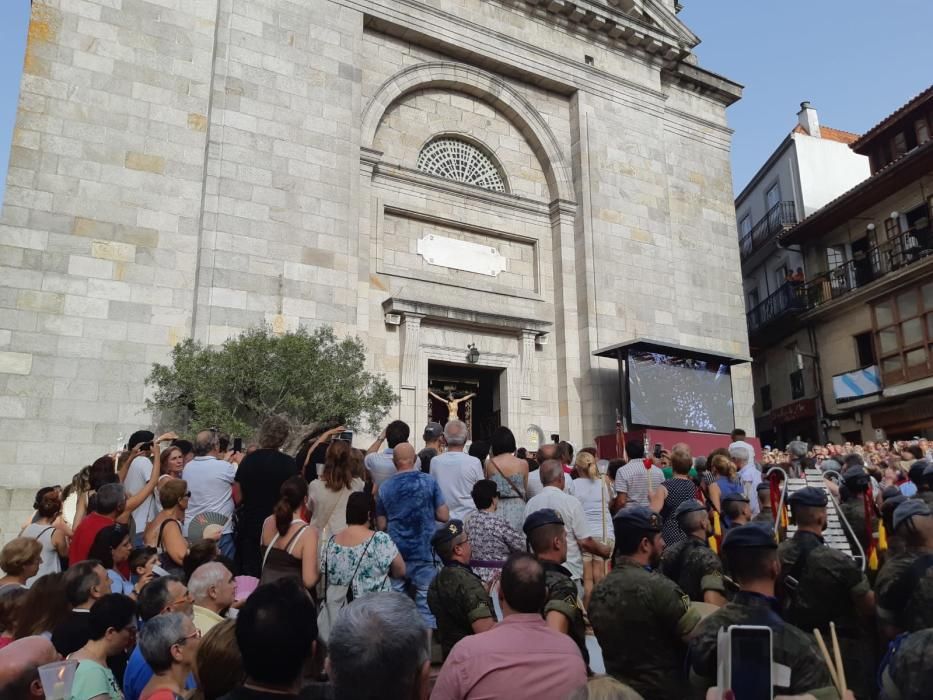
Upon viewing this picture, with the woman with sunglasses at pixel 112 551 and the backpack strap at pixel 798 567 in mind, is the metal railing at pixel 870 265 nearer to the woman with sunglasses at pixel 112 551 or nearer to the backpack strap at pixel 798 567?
the backpack strap at pixel 798 567

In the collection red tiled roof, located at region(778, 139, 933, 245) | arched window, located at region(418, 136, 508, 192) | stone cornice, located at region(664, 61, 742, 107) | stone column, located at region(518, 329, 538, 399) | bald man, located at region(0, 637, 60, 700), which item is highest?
stone cornice, located at region(664, 61, 742, 107)

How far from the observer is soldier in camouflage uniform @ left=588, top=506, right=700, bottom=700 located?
3.24m

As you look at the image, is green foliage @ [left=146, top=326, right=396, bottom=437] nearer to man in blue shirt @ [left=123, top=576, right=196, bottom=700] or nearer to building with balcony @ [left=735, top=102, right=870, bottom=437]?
man in blue shirt @ [left=123, top=576, right=196, bottom=700]

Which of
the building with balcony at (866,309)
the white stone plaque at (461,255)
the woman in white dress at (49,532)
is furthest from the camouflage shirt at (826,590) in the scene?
the building with balcony at (866,309)

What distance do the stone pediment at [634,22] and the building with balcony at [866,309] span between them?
7.42 meters

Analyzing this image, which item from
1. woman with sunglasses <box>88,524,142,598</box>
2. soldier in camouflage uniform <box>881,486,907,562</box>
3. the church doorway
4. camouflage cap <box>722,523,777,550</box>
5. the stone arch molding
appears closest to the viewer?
camouflage cap <box>722,523,777,550</box>

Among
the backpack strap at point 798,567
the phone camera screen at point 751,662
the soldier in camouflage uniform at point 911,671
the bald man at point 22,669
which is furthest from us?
the backpack strap at point 798,567

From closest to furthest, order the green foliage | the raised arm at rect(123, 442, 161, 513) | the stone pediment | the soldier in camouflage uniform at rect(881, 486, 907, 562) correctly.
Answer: the soldier in camouflage uniform at rect(881, 486, 907, 562), the raised arm at rect(123, 442, 161, 513), the green foliage, the stone pediment

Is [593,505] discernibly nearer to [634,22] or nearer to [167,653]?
[167,653]

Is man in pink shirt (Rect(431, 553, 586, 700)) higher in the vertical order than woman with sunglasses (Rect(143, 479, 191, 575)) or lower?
lower

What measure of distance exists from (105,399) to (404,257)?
22.2ft

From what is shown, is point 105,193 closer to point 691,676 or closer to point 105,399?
point 105,399

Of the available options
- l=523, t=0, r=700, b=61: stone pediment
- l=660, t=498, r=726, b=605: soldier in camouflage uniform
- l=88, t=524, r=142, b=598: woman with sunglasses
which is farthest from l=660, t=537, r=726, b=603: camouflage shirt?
l=523, t=0, r=700, b=61: stone pediment

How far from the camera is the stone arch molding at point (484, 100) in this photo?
1580 centimetres
